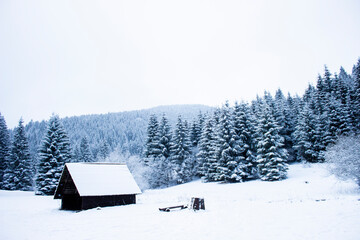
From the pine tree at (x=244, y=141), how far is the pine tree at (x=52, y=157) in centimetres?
3080

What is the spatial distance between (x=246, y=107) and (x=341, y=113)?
1796 centimetres

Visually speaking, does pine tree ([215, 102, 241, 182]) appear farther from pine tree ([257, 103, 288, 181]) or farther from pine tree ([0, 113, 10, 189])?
pine tree ([0, 113, 10, 189])

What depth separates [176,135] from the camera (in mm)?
50594

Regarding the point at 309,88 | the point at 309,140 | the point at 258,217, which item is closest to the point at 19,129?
the point at 258,217

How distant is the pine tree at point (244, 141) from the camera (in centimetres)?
4119

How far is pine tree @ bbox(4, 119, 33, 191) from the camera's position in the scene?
4456 cm

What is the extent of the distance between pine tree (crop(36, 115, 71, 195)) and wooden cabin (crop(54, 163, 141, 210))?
48.4 feet

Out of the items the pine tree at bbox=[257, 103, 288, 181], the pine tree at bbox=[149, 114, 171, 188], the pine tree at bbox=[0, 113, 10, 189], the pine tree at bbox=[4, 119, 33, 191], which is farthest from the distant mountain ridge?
the pine tree at bbox=[257, 103, 288, 181]

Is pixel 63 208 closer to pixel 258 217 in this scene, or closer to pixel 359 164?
pixel 258 217

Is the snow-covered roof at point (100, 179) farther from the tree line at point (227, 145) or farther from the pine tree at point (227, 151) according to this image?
the pine tree at point (227, 151)

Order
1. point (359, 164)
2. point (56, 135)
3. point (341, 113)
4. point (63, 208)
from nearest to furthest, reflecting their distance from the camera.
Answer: point (359, 164)
point (63, 208)
point (56, 135)
point (341, 113)

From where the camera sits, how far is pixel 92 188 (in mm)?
24750

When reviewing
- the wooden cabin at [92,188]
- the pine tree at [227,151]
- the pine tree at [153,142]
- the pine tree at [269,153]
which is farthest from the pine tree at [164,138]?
the wooden cabin at [92,188]

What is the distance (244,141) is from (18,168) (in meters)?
43.3
